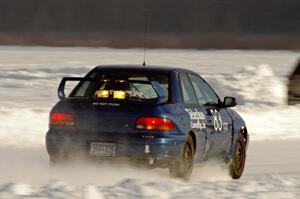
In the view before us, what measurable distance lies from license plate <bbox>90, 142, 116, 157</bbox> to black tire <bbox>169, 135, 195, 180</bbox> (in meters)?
0.68

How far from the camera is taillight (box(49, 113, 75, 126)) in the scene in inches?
463

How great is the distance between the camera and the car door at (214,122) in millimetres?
12727

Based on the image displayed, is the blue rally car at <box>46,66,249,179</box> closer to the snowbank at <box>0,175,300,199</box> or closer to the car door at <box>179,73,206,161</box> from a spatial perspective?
the car door at <box>179,73,206,161</box>

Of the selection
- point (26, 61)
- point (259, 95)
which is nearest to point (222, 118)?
point (259, 95)

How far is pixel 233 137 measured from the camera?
13.7 meters

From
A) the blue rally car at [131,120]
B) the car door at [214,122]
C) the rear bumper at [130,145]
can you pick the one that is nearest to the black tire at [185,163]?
the blue rally car at [131,120]

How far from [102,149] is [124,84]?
0.89 m

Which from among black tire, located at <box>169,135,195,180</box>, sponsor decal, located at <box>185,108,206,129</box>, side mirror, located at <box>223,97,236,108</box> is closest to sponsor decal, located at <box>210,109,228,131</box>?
side mirror, located at <box>223,97,236,108</box>

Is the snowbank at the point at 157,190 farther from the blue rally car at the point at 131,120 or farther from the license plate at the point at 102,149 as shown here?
the license plate at the point at 102,149

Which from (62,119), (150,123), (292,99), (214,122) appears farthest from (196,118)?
(292,99)

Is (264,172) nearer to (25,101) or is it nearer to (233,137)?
(233,137)

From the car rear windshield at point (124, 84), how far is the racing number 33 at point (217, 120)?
37.5 inches

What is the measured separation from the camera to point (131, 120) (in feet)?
38.0

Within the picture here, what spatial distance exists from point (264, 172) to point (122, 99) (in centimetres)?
333
